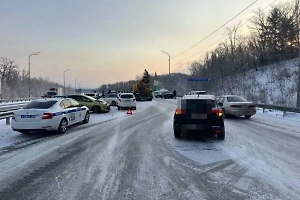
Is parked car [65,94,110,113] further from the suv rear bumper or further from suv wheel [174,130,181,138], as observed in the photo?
the suv rear bumper

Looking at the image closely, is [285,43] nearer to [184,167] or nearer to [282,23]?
→ [282,23]

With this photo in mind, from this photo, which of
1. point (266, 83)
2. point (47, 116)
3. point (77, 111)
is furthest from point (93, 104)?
point (266, 83)

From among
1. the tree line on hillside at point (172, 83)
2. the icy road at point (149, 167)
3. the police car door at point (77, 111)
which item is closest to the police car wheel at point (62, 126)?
the icy road at point (149, 167)

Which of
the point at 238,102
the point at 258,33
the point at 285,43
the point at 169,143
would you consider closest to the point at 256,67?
the point at 285,43

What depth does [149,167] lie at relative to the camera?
254 inches

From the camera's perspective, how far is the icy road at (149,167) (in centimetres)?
487

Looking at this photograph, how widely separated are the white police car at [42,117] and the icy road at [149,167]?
51 centimetres

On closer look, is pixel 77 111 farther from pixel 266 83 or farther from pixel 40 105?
pixel 266 83

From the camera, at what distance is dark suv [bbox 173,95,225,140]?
9.83m

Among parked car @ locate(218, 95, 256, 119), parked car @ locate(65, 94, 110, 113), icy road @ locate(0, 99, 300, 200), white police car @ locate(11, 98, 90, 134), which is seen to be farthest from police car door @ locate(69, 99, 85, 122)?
parked car @ locate(218, 95, 256, 119)

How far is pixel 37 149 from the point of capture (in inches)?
336

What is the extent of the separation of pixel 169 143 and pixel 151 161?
240cm

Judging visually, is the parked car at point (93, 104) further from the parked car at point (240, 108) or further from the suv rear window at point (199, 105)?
the suv rear window at point (199, 105)

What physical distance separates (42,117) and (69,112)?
1993 millimetres
